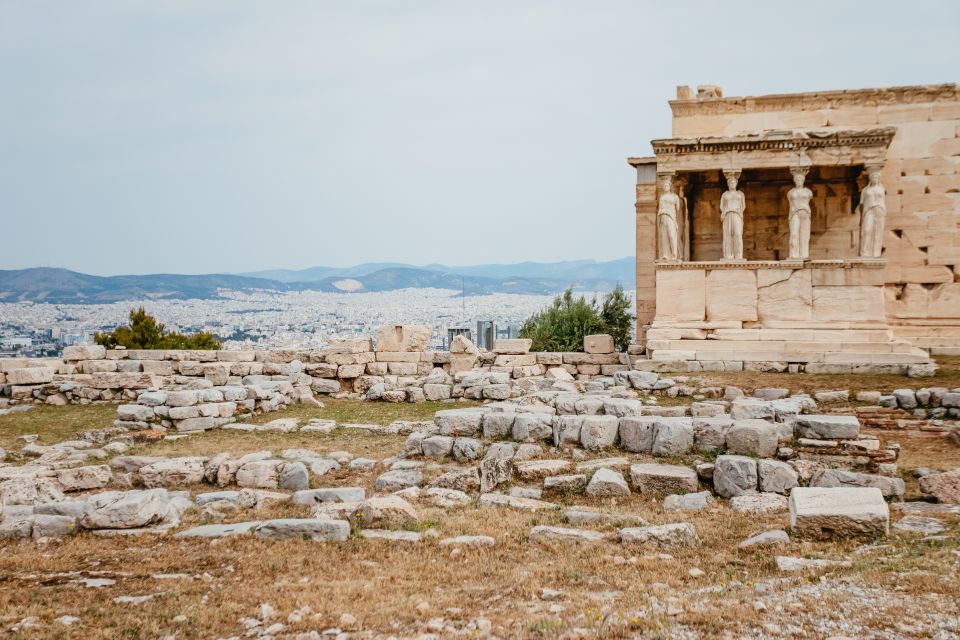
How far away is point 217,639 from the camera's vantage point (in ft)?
15.0

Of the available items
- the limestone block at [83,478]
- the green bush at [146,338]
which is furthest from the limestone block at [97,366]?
the limestone block at [83,478]

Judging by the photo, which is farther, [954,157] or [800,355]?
[954,157]

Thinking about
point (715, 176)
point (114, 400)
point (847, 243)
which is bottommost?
point (114, 400)

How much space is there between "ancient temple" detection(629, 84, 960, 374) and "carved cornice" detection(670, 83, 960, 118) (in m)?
0.03

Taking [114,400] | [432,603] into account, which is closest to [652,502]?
[432,603]

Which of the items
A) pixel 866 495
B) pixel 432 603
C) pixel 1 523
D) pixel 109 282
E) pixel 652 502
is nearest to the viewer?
pixel 432 603

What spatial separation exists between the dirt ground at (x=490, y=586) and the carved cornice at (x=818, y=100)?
1543cm

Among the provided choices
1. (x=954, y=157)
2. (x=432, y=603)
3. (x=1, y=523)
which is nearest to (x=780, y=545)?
(x=432, y=603)

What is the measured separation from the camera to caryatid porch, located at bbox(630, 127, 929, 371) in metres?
17.0

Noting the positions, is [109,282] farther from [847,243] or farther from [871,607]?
[871,607]

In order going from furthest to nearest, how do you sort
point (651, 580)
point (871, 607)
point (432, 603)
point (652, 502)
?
point (652, 502) → point (651, 580) → point (432, 603) → point (871, 607)

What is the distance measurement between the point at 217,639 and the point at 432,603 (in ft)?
4.10

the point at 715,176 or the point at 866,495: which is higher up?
the point at 715,176

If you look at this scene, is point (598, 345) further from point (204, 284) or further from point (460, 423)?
point (204, 284)
